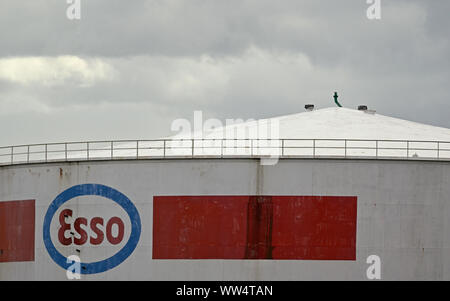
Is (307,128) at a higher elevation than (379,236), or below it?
higher

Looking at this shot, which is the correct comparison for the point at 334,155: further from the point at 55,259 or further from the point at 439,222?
the point at 55,259

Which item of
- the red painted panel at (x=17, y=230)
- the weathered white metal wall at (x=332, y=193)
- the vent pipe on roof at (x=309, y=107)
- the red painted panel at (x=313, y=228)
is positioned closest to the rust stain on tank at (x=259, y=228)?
the red painted panel at (x=313, y=228)

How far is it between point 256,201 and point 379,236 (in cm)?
585

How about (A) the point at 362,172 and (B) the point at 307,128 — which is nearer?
(A) the point at 362,172

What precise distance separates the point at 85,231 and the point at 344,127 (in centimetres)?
1520

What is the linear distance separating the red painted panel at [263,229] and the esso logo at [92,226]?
64.2 inches

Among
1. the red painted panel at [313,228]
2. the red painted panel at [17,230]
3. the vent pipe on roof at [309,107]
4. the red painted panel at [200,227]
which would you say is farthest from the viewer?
the vent pipe on roof at [309,107]

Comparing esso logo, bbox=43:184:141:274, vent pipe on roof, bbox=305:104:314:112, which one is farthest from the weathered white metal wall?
vent pipe on roof, bbox=305:104:314:112

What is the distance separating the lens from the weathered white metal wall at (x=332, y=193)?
52.0m

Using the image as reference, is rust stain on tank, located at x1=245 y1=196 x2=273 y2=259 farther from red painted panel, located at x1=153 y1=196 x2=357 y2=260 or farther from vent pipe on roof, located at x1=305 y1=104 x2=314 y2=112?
vent pipe on roof, located at x1=305 y1=104 x2=314 y2=112

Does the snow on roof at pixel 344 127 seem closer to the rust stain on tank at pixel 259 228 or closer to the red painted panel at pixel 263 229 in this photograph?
the red painted panel at pixel 263 229
